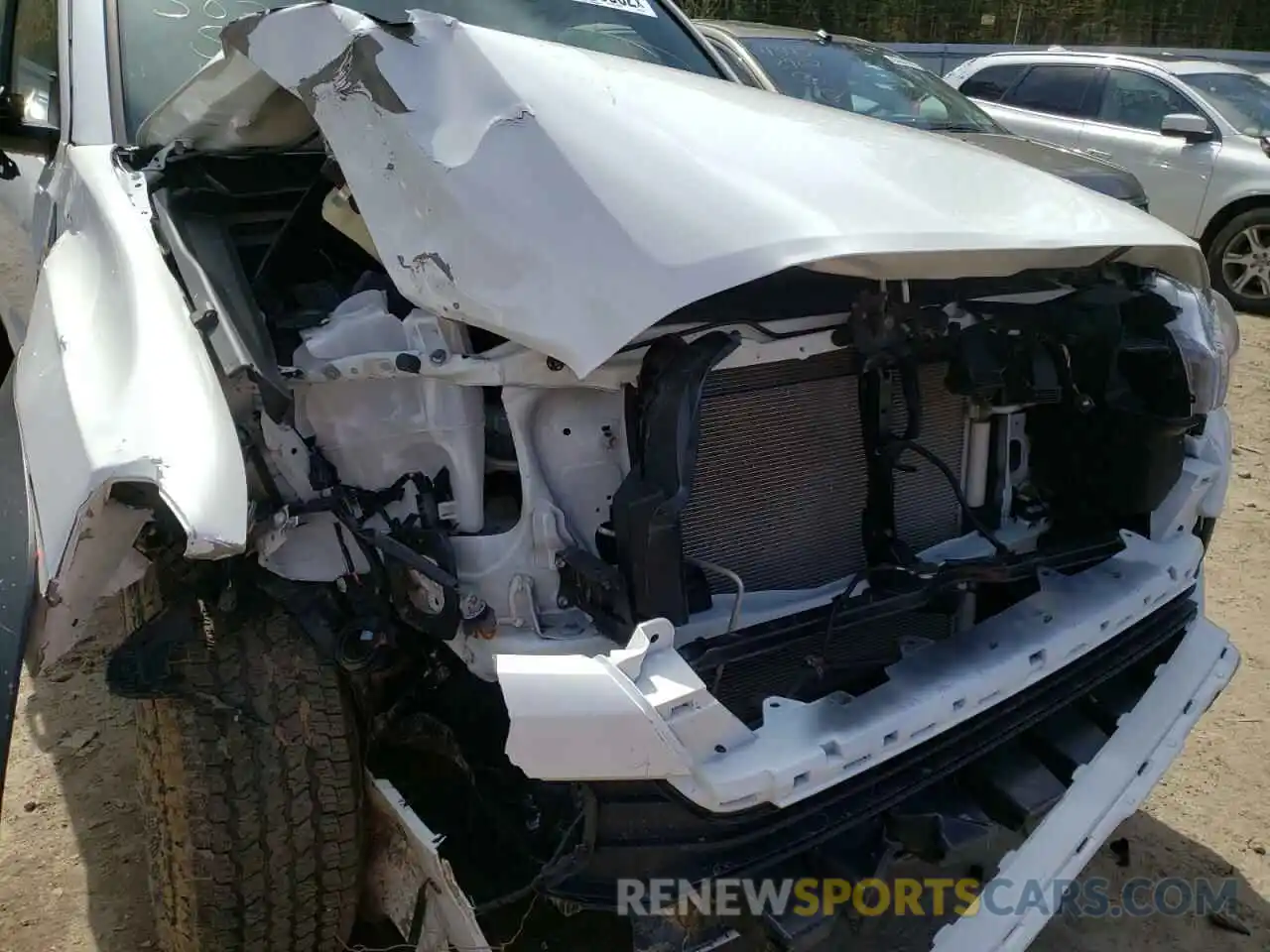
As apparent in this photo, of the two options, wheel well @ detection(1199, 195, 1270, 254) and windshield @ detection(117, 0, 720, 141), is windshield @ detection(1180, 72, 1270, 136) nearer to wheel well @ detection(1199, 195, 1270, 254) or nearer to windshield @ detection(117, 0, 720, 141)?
wheel well @ detection(1199, 195, 1270, 254)

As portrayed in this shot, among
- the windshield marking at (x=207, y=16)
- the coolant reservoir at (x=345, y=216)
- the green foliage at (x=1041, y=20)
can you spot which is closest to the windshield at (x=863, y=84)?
the windshield marking at (x=207, y=16)

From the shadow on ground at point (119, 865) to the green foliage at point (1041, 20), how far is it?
633 inches

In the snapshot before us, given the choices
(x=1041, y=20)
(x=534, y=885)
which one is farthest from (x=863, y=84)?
(x=1041, y=20)

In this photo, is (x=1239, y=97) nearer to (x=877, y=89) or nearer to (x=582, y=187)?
(x=877, y=89)

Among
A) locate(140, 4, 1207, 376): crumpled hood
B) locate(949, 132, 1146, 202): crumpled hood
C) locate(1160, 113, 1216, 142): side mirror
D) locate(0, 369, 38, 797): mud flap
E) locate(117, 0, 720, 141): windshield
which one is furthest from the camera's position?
locate(1160, 113, 1216, 142): side mirror

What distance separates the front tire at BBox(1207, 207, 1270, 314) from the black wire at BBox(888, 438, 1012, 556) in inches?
243

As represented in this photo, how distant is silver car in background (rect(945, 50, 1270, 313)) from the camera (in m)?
7.32

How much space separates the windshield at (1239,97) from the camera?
7.61 meters

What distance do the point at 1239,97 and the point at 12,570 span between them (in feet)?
27.7

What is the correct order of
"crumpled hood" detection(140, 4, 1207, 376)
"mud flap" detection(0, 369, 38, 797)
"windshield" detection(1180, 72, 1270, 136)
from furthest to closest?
"windshield" detection(1180, 72, 1270, 136) < "mud flap" detection(0, 369, 38, 797) < "crumpled hood" detection(140, 4, 1207, 376)

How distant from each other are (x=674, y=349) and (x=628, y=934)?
95cm

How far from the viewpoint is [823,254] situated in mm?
1585

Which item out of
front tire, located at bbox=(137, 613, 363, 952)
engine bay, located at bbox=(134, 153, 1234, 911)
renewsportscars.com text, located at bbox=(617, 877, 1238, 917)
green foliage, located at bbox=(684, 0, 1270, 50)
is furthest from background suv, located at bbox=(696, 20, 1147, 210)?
green foliage, located at bbox=(684, 0, 1270, 50)

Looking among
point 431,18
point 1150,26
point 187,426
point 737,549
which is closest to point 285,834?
point 187,426
